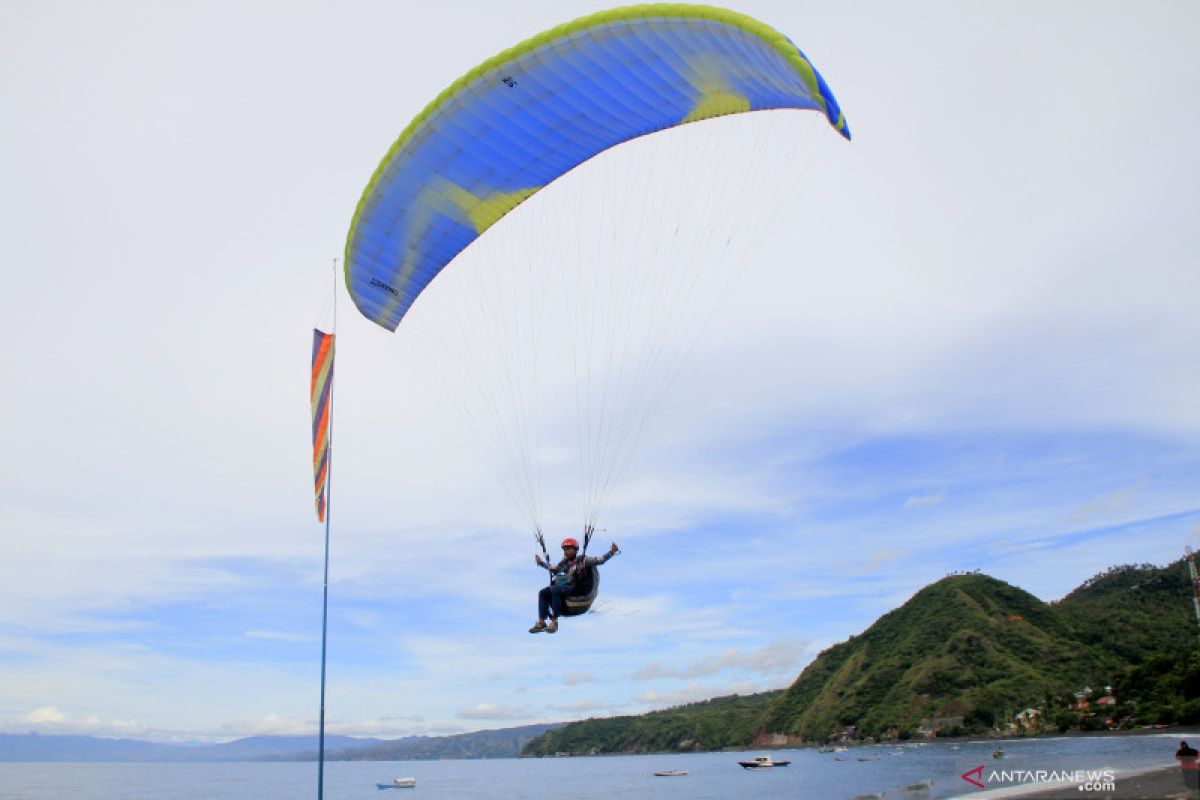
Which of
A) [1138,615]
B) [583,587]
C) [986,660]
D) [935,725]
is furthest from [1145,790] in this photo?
[1138,615]

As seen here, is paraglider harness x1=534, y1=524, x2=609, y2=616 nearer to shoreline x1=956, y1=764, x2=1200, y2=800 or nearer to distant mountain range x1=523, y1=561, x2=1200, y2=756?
shoreline x1=956, y1=764, x2=1200, y2=800

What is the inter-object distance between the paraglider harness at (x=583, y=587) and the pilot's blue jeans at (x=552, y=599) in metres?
0.06

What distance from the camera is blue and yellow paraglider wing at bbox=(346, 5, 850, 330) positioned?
8.60 metres

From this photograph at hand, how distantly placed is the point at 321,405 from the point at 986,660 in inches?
3811

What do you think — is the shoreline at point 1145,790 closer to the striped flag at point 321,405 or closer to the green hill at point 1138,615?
the striped flag at point 321,405

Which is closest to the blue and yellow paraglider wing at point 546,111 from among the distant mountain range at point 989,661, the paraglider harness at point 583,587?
the paraglider harness at point 583,587

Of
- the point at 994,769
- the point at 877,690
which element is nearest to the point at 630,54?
the point at 994,769

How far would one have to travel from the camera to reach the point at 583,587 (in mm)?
10148

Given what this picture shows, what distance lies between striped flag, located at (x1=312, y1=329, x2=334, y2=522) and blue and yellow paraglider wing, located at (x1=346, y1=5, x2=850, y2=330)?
86 cm

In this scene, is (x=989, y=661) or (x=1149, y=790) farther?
(x=989, y=661)

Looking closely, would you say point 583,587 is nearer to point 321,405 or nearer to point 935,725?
point 321,405

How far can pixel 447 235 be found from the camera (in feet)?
36.4

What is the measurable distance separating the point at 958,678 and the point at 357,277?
9551cm

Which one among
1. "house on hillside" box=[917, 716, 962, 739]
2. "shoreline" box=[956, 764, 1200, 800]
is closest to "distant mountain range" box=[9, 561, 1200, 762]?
"house on hillside" box=[917, 716, 962, 739]
